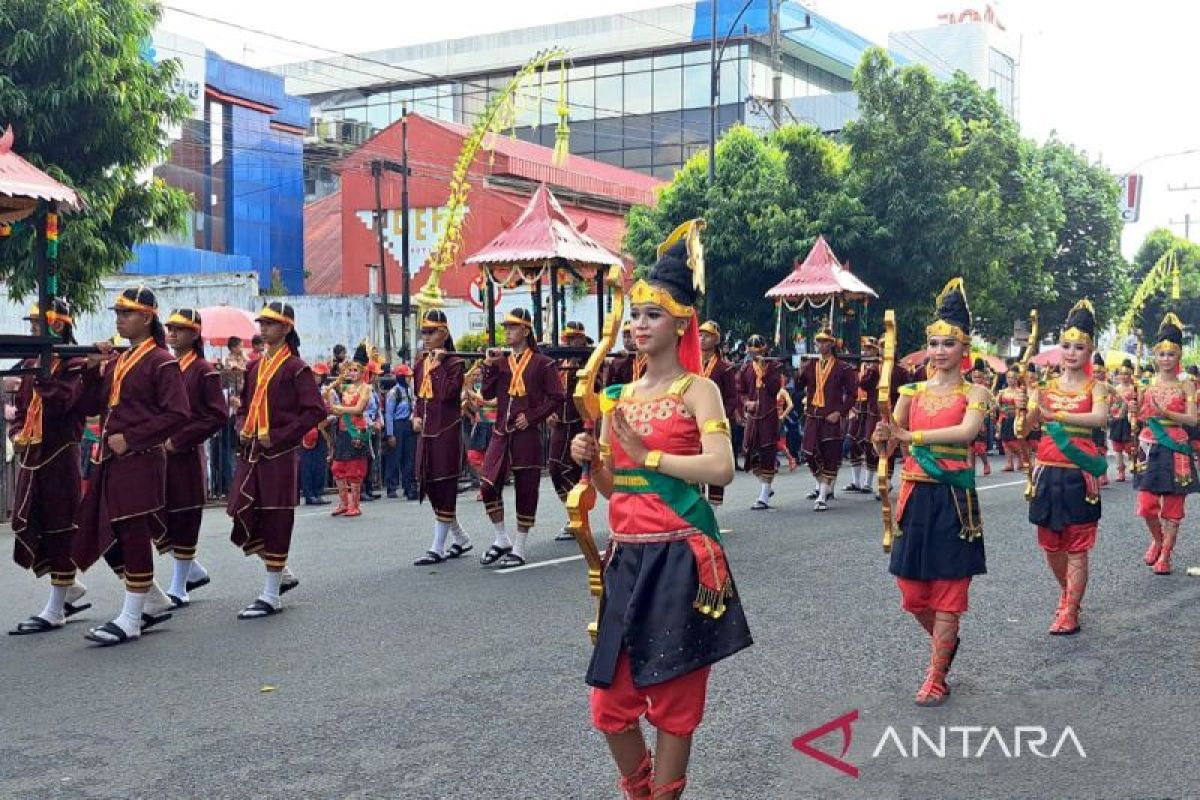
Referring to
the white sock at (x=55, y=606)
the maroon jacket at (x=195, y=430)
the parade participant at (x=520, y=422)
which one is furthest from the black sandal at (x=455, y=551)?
the white sock at (x=55, y=606)

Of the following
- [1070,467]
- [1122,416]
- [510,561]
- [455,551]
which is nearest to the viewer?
[1070,467]

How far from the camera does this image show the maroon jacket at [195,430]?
860 cm

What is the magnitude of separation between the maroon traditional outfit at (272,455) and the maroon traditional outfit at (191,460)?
0.25 metres

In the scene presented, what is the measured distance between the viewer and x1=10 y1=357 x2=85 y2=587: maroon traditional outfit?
8.51 meters

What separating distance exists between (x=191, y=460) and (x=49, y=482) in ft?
2.91

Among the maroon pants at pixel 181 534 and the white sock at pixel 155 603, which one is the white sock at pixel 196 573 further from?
the white sock at pixel 155 603

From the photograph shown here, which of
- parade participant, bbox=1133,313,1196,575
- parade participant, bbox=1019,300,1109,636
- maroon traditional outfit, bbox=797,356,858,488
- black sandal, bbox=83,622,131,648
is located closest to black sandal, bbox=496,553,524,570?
black sandal, bbox=83,622,131,648

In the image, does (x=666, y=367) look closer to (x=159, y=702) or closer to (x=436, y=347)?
(x=159, y=702)

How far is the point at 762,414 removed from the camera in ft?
53.4

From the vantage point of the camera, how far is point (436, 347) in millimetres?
11445

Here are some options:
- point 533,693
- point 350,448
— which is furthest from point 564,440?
point 533,693

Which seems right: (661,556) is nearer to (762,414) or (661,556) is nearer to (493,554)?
(493,554)

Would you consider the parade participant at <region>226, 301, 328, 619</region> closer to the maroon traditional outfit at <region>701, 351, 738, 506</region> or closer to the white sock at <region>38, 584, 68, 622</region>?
the white sock at <region>38, 584, 68, 622</region>

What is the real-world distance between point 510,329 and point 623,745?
24.2 ft
